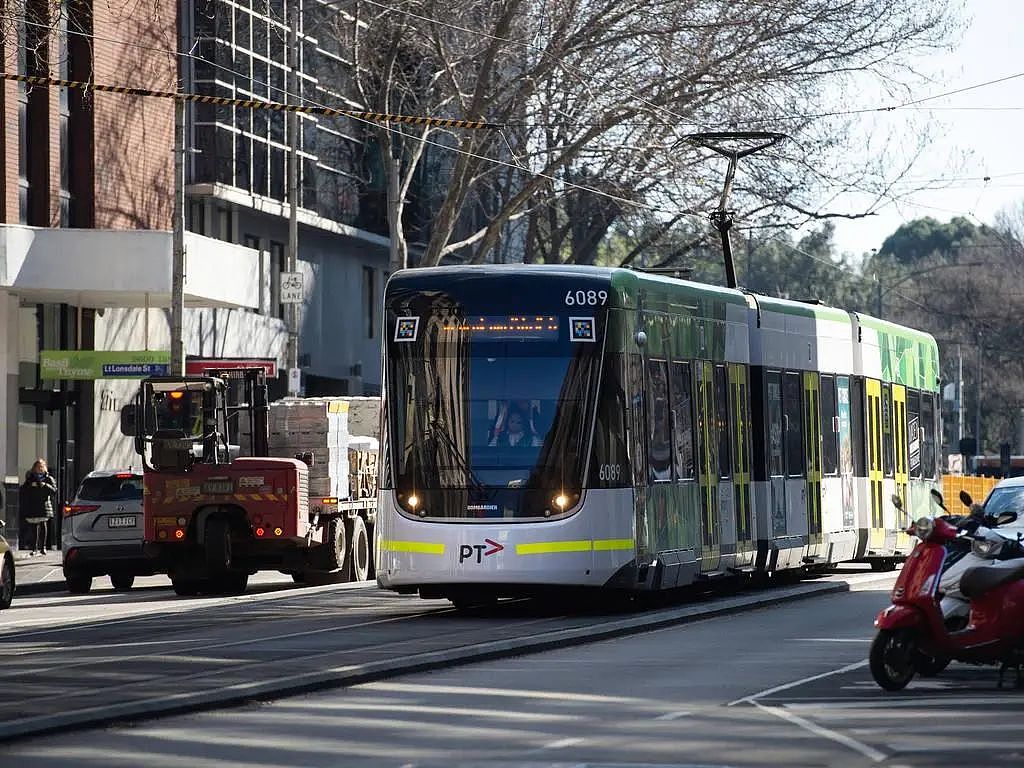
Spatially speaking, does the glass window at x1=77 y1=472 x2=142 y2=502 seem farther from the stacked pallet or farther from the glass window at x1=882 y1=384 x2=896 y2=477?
the glass window at x1=882 y1=384 x2=896 y2=477

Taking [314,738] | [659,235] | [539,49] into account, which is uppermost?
[539,49]

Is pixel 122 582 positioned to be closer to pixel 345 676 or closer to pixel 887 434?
pixel 887 434

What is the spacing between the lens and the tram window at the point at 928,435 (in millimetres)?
33156

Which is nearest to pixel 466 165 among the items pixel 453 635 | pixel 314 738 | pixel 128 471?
pixel 128 471

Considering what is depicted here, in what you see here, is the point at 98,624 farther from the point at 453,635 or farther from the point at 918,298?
the point at 918,298

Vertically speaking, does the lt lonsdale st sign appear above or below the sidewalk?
above

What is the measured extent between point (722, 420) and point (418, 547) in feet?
15.7

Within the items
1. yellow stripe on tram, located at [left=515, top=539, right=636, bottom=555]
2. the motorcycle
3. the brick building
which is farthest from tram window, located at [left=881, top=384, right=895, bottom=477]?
the motorcycle

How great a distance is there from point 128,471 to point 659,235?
59.1ft

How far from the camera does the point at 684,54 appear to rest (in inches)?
1617

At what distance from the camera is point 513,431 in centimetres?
2073

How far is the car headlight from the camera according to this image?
14305 millimetres

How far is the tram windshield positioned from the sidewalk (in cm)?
994

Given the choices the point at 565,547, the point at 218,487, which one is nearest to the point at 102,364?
the point at 218,487
